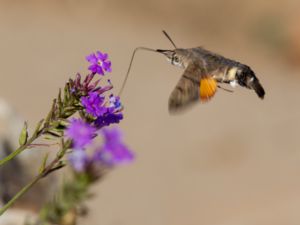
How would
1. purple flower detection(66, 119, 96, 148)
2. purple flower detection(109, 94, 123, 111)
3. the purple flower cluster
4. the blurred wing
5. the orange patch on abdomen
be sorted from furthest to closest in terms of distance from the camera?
the orange patch on abdomen → the blurred wing → purple flower detection(109, 94, 123, 111) → the purple flower cluster → purple flower detection(66, 119, 96, 148)

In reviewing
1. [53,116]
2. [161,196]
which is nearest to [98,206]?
[161,196]

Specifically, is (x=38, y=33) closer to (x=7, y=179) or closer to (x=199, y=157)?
(x=199, y=157)

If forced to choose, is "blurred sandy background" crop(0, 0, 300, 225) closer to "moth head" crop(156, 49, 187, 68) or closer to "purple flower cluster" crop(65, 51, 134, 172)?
"moth head" crop(156, 49, 187, 68)

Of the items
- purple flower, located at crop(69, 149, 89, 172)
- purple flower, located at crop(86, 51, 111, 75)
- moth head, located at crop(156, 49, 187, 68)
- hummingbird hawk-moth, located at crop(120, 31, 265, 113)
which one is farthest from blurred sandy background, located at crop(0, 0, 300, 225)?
purple flower, located at crop(69, 149, 89, 172)

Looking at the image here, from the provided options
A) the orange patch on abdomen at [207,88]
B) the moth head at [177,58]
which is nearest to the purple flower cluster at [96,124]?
the orange patch on abdomen at [207,88]

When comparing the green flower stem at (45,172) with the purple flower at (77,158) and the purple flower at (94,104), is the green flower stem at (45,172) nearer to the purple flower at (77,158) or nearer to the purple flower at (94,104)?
the purple flower at (77,158)
